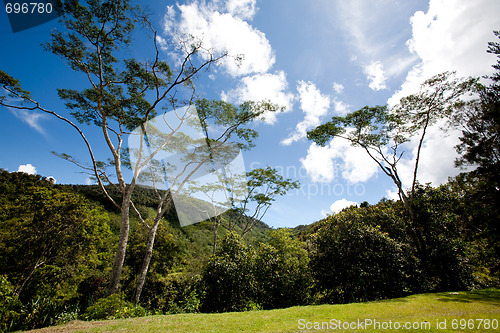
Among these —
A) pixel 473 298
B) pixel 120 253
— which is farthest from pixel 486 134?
pixel 120 253

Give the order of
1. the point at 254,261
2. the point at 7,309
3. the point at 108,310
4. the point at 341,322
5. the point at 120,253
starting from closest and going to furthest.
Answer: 1. the point at 7,309
2. the point at 341,322
3. the point at 108,310
4. the point at 120,253
5. the point at 254,261

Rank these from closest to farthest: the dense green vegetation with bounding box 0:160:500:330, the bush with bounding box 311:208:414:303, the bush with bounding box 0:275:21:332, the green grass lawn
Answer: the green grass lawn
the bush with bounding box 0:275:21:332
the dense green vegetation with bounding box 0:160:500:330
the bush with bounding box 311:208:414:303

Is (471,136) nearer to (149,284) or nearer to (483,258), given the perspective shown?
(483,258)

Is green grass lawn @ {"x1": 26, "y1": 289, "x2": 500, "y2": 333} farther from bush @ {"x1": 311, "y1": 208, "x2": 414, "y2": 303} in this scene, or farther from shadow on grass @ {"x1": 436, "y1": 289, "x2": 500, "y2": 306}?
bush @ {"x1": 311, "y1": 208, "x2": 414, "y2": 303}

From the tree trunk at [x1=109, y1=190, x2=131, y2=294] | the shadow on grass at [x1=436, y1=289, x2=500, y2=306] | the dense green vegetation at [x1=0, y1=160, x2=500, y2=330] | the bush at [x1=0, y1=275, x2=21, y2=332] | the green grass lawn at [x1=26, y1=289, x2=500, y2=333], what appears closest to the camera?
the green grass lawn at [x1=26, y1=289, x2=500, y2=333]

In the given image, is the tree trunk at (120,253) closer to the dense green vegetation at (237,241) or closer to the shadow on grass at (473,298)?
the dense green vegetation at (237,241)

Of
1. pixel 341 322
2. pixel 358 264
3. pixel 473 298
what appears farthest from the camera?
pixel 358 264

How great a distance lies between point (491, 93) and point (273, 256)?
14.5 m

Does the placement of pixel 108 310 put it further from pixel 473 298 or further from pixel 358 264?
pixel 473 298

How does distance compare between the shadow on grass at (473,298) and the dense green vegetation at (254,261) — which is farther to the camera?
the shadow on grass at (473,298)

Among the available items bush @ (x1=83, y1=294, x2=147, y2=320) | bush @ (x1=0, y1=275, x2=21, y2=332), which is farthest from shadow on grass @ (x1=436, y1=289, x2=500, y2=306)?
bush @ (x1=0, y1=275, x2=21, y2=332)

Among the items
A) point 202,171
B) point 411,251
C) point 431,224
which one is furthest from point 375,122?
point 202,171

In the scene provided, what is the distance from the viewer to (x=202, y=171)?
15414 mm

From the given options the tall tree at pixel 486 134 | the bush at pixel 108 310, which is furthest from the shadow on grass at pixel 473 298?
the bush at pixel 108 310
